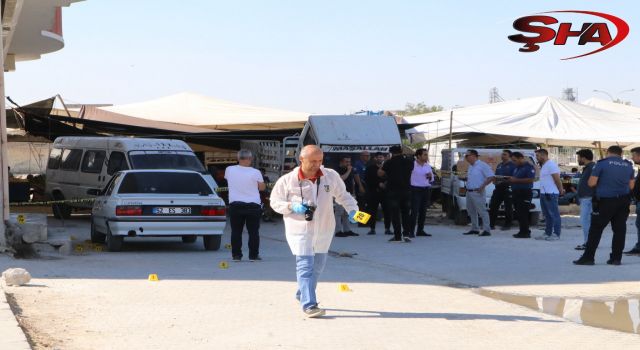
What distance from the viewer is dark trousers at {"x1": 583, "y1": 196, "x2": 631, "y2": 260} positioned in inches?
543

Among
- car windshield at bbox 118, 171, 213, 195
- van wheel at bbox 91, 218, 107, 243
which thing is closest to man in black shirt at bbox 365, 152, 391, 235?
car windshield at bbox 118, 171, 213, 195

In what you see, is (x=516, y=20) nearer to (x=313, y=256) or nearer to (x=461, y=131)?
(x=461, y=131)

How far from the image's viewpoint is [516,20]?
90.2ft

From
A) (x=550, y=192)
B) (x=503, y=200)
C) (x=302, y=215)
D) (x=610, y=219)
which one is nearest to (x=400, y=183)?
(x=550, y=192)

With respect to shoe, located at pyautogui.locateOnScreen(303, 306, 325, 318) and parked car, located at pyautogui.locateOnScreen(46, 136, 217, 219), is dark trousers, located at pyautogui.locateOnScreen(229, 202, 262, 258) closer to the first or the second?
shoe, located at pyautogui.locateOnScreen(303, 306, 325, 318)

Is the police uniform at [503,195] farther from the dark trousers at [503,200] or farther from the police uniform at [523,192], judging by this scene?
the police uniform at [523,192]

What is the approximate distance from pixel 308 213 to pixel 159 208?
22.8 feet

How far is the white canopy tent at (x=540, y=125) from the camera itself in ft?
103

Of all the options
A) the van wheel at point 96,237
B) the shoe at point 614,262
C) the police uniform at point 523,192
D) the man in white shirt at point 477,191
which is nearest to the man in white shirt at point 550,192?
the police uniform at point 523,192

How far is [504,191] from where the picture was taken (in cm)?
2123

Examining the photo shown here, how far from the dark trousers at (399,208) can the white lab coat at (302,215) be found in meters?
8.45

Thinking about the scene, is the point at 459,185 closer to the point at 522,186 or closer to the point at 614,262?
the point at 522,186

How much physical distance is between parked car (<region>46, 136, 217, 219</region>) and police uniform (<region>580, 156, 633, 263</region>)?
1008 centimetres

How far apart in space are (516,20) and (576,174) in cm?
639
